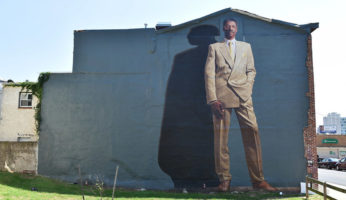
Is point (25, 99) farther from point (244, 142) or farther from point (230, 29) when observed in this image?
point (244, 142)

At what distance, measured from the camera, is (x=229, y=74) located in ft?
51.7

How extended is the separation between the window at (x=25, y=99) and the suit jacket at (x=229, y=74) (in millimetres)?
13817

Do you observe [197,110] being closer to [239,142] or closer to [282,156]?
[239,142]

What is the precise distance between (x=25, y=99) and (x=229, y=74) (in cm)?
1533

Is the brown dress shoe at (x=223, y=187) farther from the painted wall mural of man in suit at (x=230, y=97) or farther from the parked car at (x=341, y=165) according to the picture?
the parked car at (x=341, y=165)

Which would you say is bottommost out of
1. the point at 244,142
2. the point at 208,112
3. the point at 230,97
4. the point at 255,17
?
A: the point at 244,142

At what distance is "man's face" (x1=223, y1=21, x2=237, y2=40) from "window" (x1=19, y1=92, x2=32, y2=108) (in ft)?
48.9

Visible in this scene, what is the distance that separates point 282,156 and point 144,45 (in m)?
9.47

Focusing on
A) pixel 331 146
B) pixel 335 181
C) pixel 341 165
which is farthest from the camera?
pixel 331 146

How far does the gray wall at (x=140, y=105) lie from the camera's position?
1535cm

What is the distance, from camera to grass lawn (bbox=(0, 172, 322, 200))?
12.5m

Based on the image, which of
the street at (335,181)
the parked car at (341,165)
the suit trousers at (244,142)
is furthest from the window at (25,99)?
the parked car at (341,165)

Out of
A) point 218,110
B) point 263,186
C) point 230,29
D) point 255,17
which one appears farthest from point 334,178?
point 230,29

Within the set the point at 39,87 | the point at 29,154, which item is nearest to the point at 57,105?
the point at 39,87
